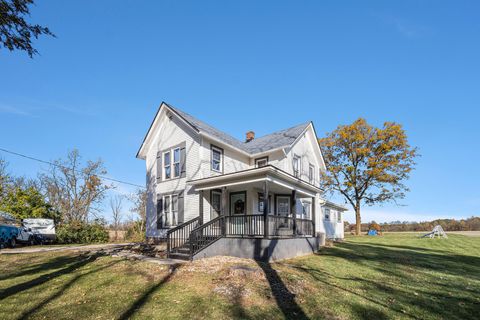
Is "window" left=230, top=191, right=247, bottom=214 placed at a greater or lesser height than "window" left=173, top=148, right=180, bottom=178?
lesser

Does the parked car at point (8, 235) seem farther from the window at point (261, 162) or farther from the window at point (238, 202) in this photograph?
the window at point (261, 162)

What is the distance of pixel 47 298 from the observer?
273 inches

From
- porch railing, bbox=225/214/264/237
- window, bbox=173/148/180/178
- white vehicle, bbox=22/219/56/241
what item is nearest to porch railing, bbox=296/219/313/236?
porch railing, bbox=225/214/264/237

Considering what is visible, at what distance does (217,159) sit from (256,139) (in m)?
7.14

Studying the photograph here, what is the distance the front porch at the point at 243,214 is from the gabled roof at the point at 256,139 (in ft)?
9.48

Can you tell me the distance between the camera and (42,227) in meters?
20.1

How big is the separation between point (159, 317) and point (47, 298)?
337 centimetres

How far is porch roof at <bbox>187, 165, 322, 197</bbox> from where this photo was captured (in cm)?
1221

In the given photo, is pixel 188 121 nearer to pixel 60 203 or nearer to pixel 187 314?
pixel 187 314

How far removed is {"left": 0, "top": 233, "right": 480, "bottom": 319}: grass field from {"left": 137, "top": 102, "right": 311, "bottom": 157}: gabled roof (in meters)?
8.01

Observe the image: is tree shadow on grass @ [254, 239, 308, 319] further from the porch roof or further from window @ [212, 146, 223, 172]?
window @ [212, 146, 223, 172]

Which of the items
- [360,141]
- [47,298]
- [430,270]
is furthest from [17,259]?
[360,141]

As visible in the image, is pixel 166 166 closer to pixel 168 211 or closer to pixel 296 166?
pixel 168 211

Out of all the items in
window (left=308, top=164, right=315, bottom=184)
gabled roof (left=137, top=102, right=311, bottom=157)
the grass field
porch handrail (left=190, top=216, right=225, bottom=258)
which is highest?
gabled roof (left=137, top=102, right=311, bottom=157)
